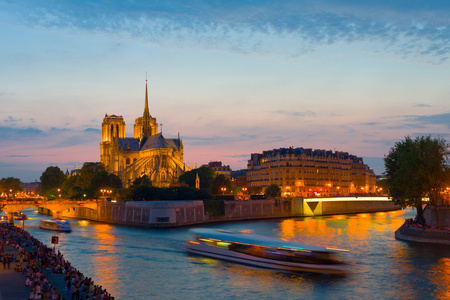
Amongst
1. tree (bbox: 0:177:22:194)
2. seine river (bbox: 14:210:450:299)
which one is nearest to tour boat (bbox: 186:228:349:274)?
seine river (bbox: 14:210:450:299)

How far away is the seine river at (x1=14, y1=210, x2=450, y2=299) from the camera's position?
106ft

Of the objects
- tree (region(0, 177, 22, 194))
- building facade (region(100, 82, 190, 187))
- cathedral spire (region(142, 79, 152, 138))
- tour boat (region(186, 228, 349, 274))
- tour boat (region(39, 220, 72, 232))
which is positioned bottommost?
tour boat (region(186, 228, 349, 274))

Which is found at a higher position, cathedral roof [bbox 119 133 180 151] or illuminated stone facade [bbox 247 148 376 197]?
cathedral roof [bbox 119 133 180 151]

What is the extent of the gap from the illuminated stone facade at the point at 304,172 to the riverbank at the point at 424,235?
64872mm

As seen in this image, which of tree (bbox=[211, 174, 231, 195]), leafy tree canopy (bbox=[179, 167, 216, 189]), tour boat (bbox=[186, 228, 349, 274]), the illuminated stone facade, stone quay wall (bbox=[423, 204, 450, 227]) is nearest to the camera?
tour boat (bbox=[186, 228, 349, 274])

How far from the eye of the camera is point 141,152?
523 ft

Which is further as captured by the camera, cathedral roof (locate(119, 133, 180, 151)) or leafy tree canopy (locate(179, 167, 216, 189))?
cathedral roof (locate(119, 133, 180, 151))

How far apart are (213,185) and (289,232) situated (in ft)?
192

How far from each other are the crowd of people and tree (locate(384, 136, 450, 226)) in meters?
34.7

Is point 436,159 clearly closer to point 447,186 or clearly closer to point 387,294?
point 447,186

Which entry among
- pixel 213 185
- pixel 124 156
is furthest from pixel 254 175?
pixel 124 156

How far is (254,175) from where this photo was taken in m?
145

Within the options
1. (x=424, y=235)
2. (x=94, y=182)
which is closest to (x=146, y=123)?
(x=94, y=182)

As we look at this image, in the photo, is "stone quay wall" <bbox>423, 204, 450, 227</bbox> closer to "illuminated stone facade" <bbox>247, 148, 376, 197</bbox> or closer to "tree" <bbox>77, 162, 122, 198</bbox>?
"illuminated stone facade" <bbox>247, 148, 376, 197</bbox>
